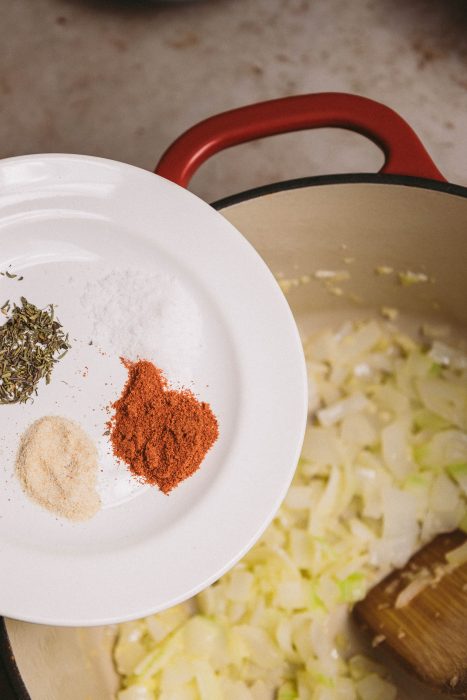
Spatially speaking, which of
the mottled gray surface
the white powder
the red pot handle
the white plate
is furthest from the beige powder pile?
the mottled gray surface

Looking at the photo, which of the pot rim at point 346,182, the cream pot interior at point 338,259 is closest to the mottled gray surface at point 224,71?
the cream pot interior at point 338,259

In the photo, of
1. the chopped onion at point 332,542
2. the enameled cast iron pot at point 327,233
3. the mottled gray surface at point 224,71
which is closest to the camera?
the enameled cast iron pot at point 327,233

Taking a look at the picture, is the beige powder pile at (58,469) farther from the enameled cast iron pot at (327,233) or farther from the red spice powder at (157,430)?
the enameled cast iron pot at (327,233)

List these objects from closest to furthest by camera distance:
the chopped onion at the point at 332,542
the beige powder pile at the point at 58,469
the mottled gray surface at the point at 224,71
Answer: the beige powder pile at the point at 58,469 → the chopped onion at the point at 332,542 → the mottled gray surface at the point at 224,71

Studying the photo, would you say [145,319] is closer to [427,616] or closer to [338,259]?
[338,259]

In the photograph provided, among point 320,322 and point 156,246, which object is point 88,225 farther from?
point 320,322

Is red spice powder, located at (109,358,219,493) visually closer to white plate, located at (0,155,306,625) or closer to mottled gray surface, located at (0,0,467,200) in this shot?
white plate, located at (0,155,306,625)

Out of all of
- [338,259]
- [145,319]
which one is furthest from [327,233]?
[145,319]
